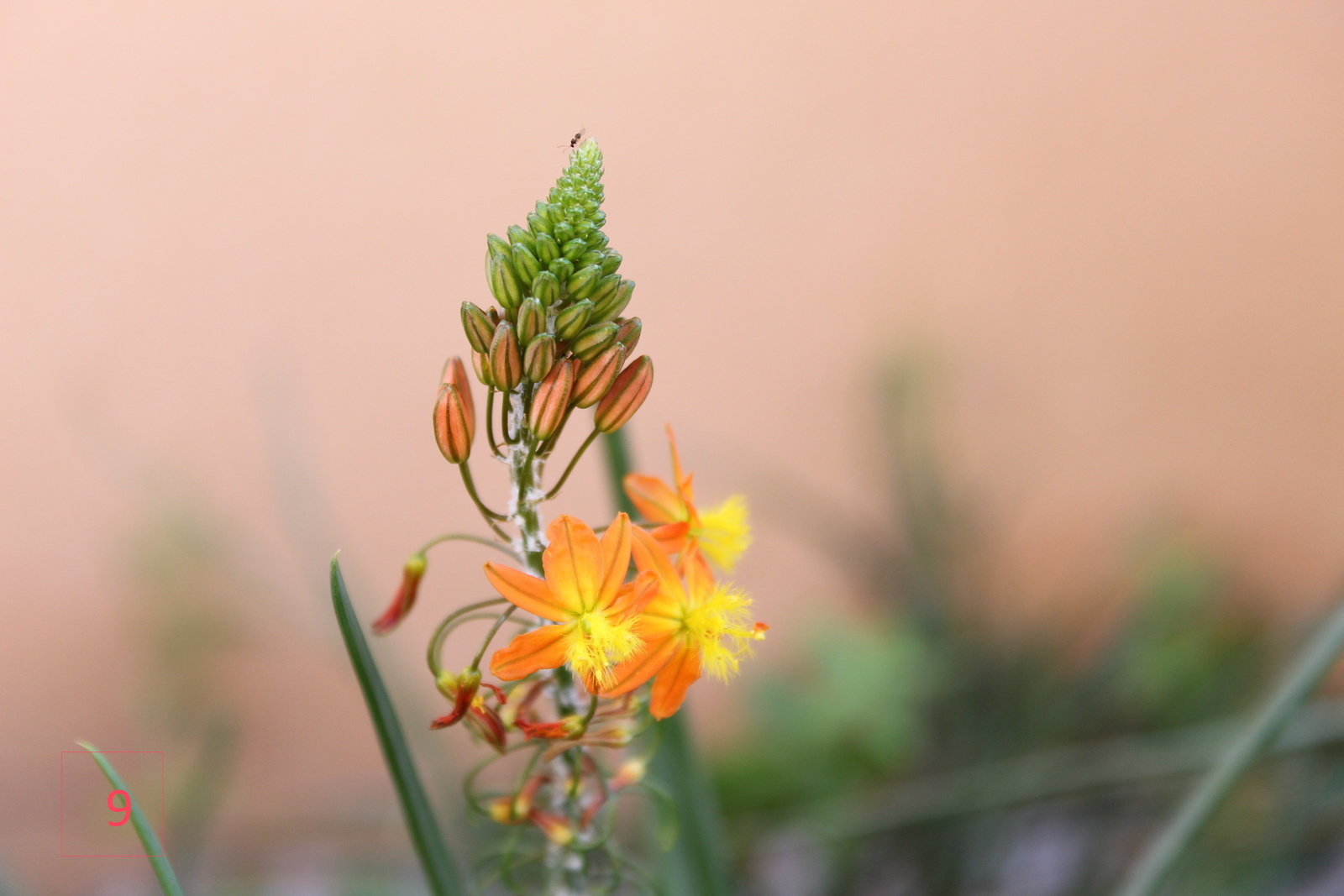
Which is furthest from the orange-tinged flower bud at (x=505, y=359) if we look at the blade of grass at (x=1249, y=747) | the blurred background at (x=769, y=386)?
the blurred background at (x=769, y=386)

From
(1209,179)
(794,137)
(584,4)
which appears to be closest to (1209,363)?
(1209,179)

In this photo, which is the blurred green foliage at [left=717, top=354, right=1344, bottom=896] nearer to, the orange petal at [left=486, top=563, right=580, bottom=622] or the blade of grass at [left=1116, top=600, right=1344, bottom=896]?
the blade of grass at [left=1116, top=600, right=1344, bottom=896]

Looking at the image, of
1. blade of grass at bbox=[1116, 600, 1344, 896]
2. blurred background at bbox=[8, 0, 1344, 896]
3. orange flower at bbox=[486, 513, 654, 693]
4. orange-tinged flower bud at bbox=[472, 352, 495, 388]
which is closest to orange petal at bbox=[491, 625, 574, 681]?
orange flower at bbox=[486, 513, 654, 693]

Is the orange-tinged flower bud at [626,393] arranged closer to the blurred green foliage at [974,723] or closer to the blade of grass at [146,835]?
the blade of grass at [146,835]

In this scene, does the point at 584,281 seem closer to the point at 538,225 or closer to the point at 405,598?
the point at 538,225

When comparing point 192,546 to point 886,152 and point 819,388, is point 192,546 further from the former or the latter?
point 886,152
